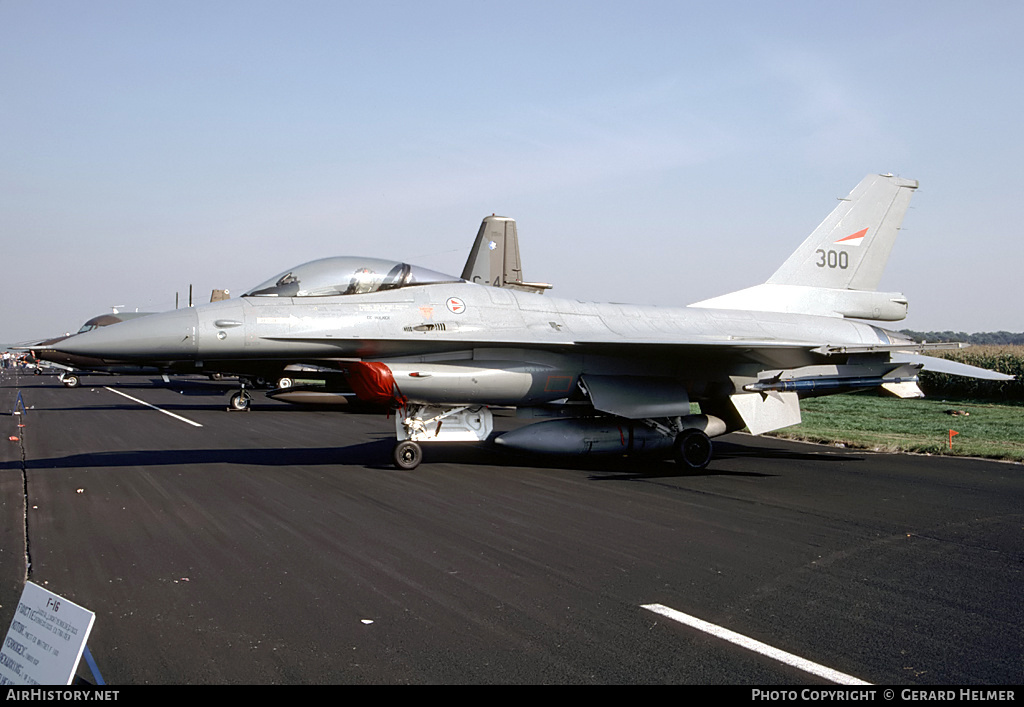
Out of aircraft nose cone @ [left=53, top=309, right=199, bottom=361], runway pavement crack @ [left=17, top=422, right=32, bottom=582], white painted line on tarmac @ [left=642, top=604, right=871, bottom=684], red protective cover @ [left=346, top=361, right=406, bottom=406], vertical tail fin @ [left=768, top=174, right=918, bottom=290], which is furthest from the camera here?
vertical tail fin @ [left=768, top=174, right=918, bottom=290]

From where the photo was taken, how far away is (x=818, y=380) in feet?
40.5

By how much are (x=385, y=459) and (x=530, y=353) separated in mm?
2989

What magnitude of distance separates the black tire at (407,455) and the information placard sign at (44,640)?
25.4 feet

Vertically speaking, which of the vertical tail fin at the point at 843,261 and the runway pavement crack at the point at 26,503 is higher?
the vertical tail fin at the point at 843,261

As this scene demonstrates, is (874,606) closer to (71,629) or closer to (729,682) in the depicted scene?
(729,682)

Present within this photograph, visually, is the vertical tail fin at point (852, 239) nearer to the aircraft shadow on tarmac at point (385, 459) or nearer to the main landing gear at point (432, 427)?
the aircraft shadow on tarmac at point (385, 459)

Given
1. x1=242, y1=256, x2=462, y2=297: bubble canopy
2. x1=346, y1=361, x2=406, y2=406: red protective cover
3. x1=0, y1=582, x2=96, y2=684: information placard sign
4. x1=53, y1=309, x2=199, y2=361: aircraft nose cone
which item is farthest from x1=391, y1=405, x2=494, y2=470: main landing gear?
x1=0, y1=582, x2=96, y2=684: information placard sign

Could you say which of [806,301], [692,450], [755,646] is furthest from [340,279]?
[806,301]

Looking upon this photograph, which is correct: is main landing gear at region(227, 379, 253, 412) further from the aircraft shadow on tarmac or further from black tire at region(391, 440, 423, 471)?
black tire at region(391, 440, 423, 471)

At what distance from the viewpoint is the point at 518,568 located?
5.80 meters

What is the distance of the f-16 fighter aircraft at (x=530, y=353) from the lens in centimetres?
996

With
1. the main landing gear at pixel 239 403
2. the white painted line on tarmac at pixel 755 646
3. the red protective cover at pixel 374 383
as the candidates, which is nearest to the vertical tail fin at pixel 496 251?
the main landing gear at pixel 239 403

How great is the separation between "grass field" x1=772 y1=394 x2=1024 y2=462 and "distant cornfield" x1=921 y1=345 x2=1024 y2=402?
4057 millimetres

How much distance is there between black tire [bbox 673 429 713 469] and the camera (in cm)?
1137
